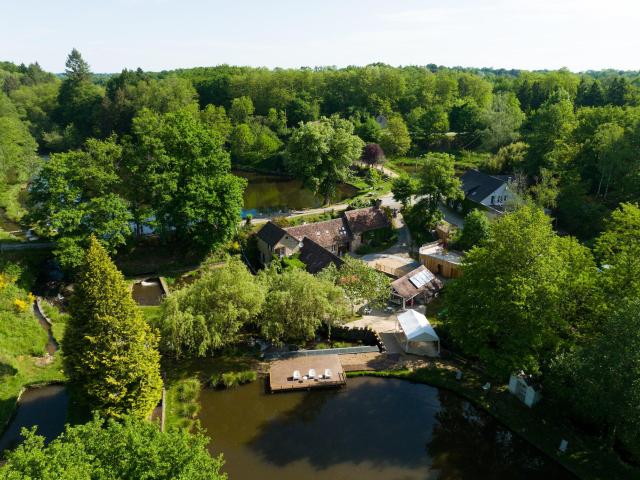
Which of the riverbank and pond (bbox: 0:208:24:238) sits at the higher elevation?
pond (bbox: 0:208:24:238)

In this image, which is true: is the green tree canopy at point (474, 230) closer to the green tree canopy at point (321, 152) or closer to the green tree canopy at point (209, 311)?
the green tree canopy at point (321, 152)

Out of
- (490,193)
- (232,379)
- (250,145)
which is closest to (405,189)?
(490,193)

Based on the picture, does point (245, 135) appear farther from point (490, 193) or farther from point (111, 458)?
point (111, 458)

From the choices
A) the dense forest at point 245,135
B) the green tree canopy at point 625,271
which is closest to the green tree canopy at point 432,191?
the dense forest at point 245,135

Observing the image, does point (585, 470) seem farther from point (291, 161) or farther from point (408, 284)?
point (291, 161)

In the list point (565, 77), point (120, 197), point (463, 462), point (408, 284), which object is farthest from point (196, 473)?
point (565, 77)

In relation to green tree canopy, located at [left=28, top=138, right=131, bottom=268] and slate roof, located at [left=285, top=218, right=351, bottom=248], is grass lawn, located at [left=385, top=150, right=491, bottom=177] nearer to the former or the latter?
slate roof, located at [left=285, top=218, right=351, bottom=248]

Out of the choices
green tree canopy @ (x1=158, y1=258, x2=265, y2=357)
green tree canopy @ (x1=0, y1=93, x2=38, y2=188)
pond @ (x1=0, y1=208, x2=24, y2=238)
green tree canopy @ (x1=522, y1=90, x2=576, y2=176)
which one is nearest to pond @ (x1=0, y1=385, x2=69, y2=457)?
green tree canopy @ (x1=158, y1=258, x2=265, y2=357)
